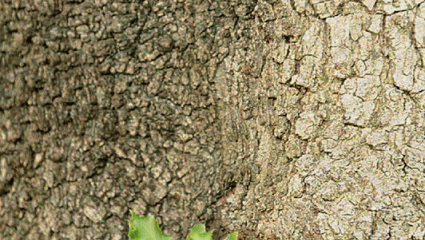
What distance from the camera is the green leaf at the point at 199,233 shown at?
1.55 m

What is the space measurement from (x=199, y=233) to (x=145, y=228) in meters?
0.17

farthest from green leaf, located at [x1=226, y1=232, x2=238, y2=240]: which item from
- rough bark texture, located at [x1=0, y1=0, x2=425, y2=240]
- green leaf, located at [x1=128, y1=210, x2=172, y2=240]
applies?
green leaf, located at [x1=128, y1=210, x2=172, y2=240]

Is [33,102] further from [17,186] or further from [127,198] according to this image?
[127,198]

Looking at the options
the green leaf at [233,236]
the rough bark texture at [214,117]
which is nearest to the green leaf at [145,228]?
the rough bark texture at [214,117]

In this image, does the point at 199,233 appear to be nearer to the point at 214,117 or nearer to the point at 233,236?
the point at 233,236

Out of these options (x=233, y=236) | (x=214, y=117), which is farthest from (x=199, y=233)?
(x=214, y=117)

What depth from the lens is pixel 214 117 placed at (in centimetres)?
162

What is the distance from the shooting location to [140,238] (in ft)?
4.96

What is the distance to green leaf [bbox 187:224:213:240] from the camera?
5.09 ft

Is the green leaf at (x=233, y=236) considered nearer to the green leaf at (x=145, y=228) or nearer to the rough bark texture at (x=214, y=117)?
the rough bark texture at (x=214, y=117)

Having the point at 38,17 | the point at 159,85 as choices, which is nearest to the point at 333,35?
the point at 159,85

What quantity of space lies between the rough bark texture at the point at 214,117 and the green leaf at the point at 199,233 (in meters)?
Result: 0.06

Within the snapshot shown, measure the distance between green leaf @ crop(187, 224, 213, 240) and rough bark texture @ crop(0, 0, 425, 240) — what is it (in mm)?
64

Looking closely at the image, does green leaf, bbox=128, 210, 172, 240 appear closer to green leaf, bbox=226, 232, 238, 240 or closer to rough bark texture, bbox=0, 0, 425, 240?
rough bark texture, bbox=0, 0, 425, 240
